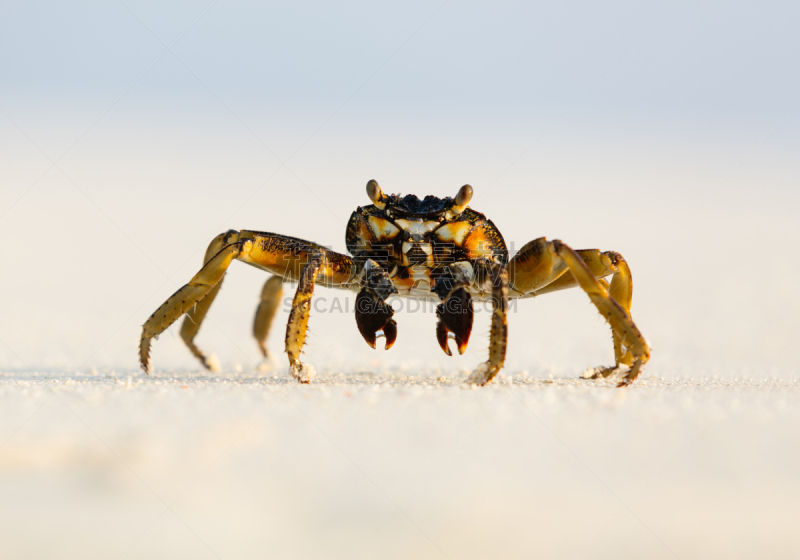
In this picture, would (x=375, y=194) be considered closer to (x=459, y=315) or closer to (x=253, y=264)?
(x=253, y=264)

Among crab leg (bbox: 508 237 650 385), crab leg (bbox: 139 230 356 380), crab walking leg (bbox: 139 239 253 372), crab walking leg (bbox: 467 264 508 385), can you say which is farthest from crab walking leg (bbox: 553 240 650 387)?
crab walking leg (bbox: 139 239 253 372)

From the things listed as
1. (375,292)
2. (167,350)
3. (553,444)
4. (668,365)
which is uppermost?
(668,365)

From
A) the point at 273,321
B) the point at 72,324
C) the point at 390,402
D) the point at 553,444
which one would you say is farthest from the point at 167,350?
the point at 553,444

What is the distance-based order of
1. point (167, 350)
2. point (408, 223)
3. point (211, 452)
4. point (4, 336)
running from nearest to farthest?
point (211, 452) < point (408, 223) < point (4, 336) < point (167, 350)

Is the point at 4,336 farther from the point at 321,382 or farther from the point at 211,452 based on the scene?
the point at 211,452

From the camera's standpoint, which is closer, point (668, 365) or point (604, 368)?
point (604, 368)

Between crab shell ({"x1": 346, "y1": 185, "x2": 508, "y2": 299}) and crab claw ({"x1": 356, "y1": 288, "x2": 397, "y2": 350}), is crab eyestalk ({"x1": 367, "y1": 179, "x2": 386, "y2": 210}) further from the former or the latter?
crab claw ({"x1": 356, "y1": 288, "x2": 397, "y2": 350})

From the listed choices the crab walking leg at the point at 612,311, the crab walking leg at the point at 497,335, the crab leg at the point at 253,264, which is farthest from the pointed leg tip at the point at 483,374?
the crab leg at the point at 253,264

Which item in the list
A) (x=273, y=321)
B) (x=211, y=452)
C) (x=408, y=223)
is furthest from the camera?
(x=273, y=321)
